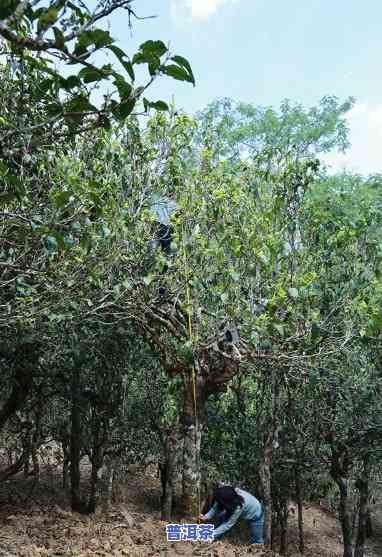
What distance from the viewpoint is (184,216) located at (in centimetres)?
802

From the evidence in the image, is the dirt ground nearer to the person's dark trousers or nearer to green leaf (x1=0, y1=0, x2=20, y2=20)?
the person's dark trousers

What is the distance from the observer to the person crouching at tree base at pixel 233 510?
9641 mm

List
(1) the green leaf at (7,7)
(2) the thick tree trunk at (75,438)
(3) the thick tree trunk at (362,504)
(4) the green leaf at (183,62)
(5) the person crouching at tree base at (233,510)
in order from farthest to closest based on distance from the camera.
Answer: (3) the thick tree trunk at (362,504) < (2) the thick tree trunk at (75,438) < (5) the person crouching at tree base at (233,510) < (4) the green leaf at (183,62) < (1) the green leaf at (7,7)

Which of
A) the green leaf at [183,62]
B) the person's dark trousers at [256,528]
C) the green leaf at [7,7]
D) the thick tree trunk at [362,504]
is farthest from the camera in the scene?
the thick tree trunk at [362,504]

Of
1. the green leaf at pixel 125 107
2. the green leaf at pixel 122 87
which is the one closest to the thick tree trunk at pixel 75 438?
the green leaf at pixel 125 107

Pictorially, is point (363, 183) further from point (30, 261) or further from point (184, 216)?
point (30, 261)

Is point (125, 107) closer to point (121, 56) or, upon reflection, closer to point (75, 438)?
point (121, 56)

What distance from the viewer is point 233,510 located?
9.84 m

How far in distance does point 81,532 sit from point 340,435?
761 cm

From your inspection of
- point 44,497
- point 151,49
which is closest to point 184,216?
point 151,49

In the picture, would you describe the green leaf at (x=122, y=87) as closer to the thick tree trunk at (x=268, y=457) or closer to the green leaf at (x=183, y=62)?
the green leaf at (x=183, y=62)

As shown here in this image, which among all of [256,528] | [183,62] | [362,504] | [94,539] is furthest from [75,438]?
[183,62]

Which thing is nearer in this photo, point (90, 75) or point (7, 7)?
point (7, 7)

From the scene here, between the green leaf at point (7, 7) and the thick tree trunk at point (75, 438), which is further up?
the green leaf at point (7, 7)
